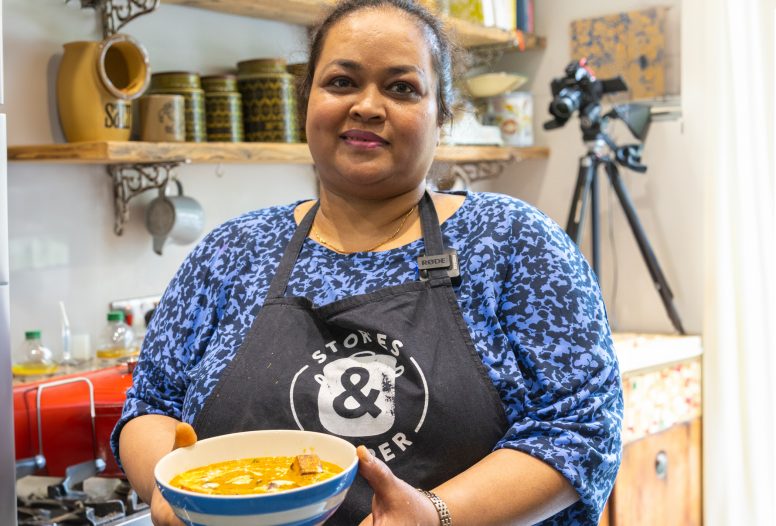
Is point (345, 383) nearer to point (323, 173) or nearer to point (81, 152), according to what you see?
point (323, 173)

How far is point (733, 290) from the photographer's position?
8.96 feet

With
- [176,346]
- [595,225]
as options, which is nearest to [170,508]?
[176,346]

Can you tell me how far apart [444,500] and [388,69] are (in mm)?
539

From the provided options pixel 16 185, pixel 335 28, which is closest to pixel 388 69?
pixel 335 28

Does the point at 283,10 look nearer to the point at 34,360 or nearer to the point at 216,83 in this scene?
the point at 216,83

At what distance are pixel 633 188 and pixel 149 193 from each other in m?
1.58

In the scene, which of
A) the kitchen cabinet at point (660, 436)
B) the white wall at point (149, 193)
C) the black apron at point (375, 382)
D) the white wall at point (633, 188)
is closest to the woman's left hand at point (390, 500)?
the black apron at point (375, 382)

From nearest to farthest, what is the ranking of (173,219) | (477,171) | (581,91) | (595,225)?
(173,219)
(581,91)
(595,225)
(477,171)

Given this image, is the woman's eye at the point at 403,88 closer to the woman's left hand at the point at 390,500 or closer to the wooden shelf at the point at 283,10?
the woman's left hand at the point at 390,500

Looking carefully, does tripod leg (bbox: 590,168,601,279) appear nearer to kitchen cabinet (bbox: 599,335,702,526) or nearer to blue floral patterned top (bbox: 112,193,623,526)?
kitchen cabinet (bbox: 599,335,702,526)

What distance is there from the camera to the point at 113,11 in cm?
218

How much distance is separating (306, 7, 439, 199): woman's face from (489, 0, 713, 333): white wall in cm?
190

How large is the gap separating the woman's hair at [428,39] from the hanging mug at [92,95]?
77 centimetres

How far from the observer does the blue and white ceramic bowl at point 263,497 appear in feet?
2.77
